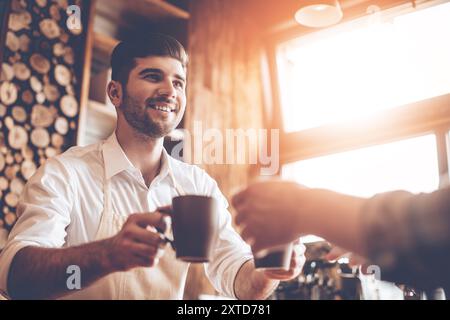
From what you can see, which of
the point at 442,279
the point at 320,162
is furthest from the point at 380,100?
the point at 442,279

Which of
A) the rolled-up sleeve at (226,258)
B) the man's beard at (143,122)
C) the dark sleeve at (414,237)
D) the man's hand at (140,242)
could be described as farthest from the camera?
the man's beard at (143,122)

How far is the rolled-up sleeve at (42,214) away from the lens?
55.1 inches

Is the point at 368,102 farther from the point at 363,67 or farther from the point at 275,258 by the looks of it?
the point at 275,258

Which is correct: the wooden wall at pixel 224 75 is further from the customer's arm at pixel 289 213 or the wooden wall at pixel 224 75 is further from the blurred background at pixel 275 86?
the customer's arm at pixel 289 213

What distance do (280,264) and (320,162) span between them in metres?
2.92

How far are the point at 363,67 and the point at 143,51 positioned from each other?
96.4 inches

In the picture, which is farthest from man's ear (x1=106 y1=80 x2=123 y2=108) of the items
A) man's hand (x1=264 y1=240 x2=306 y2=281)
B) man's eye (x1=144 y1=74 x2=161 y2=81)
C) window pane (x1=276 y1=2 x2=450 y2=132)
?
window pane (x1=276 y1=2 x2=450 y2=132)

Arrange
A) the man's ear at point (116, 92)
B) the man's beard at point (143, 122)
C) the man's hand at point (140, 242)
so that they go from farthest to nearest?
the man's ear at point (116, 92) < the man's beard at point (143, 122) < the man's hand at point (140, 242)

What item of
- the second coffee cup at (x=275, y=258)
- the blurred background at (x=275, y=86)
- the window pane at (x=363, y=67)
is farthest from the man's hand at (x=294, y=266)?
the window pane at (x=363, y=67)

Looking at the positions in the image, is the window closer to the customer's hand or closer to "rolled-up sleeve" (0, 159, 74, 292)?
"rolled-up sleeve" (0, 159, 74, 292)

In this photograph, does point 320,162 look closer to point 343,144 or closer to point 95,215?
point 343,144

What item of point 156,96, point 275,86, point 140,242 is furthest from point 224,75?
point 140,242

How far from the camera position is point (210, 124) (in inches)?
157

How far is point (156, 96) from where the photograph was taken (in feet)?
6.48
